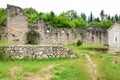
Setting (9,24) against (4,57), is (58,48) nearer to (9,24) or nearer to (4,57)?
(4,57)

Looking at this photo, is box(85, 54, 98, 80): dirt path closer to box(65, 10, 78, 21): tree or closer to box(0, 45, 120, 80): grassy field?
box(0, 45, 120, 80): grassy field

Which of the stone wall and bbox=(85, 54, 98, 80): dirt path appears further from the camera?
the stone wall

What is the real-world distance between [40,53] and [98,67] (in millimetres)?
3619

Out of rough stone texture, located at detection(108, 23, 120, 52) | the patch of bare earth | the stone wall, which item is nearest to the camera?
the patch of bare earth

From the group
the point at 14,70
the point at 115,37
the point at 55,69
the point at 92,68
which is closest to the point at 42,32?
the point at 115,37

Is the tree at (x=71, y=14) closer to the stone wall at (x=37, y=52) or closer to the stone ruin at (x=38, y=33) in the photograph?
the stone ruin at (x=38, y=33)

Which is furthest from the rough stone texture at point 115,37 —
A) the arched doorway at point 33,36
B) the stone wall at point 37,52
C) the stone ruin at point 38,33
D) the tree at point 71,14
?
the tree at point 71,14

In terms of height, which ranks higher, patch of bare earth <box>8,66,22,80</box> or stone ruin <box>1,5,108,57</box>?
stone ruin <box>1,5,108,57</box>

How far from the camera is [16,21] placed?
4750cm

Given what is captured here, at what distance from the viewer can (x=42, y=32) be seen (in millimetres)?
50188

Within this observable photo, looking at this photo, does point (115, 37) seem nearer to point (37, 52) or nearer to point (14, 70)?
point (37, 52)

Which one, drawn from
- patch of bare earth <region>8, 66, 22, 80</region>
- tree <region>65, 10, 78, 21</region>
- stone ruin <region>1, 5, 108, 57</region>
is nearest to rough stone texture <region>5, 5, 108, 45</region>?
stone ruin <region>1, 5, 108, 57</region>

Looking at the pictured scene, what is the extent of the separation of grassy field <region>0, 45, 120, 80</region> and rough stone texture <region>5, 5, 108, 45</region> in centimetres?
2388

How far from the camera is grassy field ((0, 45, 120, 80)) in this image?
1673cm
